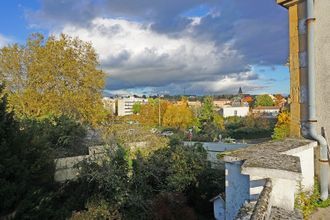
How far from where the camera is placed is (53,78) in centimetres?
2198

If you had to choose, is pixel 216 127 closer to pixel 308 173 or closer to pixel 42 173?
pixel 42 173

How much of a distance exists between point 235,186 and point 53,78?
19.6 meters

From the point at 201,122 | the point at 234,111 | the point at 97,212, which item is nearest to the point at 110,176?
the point at 97,212

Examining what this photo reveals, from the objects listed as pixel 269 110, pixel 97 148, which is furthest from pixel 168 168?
pixel 269 110

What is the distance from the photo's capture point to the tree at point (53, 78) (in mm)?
21656

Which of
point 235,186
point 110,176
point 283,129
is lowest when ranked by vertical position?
point 110,176

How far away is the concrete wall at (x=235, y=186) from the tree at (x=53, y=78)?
1831 cm

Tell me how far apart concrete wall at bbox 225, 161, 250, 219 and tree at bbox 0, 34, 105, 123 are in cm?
1831

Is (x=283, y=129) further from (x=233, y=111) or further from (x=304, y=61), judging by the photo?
(x=233, y=111)

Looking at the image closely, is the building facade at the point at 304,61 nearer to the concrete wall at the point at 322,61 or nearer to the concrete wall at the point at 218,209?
the concrete wall at the point at 322,61

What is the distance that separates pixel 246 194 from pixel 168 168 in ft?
25.4

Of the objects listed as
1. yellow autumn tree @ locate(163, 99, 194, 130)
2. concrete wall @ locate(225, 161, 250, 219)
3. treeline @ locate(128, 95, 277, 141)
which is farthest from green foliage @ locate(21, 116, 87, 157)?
yellow autumn tree @ locate(163, 99, 194, 130)

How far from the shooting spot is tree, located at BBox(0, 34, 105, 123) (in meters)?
21.7

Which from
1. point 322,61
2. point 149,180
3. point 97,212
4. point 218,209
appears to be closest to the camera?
point 322,61
